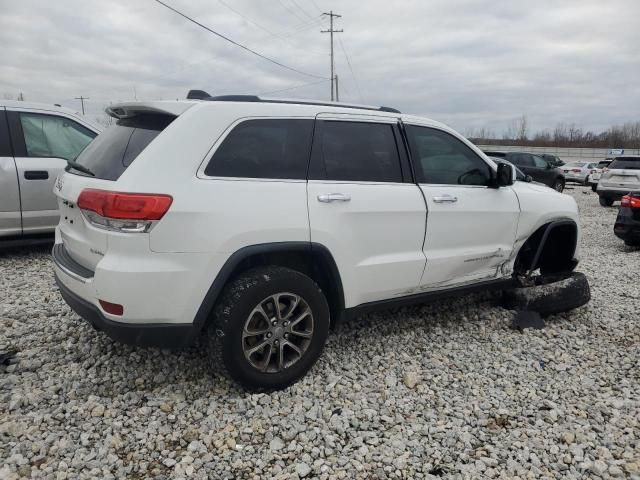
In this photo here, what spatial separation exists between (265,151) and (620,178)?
14903 mm

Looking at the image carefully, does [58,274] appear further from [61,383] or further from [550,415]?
[550,415]

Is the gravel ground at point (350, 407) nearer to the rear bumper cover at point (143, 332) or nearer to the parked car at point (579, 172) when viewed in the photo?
the rear bumper cover at point (143, 332)

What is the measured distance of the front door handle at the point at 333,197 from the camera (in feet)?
10.1

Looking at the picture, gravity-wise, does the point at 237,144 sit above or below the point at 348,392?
above

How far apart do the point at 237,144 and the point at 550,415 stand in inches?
98.8

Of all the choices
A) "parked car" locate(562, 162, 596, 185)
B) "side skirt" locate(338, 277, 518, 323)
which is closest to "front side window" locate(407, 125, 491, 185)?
"side skirt" locate(338, 277, 518, 323)

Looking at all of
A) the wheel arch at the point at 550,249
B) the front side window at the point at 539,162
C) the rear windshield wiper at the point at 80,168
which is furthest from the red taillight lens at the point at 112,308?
the front side window at the point at 539,162

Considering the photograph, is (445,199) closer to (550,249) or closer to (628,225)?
(550,249)

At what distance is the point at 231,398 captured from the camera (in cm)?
305

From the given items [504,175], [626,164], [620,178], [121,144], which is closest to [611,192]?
[620,178]

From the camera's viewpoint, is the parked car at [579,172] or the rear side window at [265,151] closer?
the rear side window at [265,151]

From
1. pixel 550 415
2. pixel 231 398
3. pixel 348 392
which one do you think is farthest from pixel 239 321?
pixel 550 415

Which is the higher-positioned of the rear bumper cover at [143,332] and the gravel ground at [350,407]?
the rear bumper cover at [143,332]

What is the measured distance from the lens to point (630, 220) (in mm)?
7871
